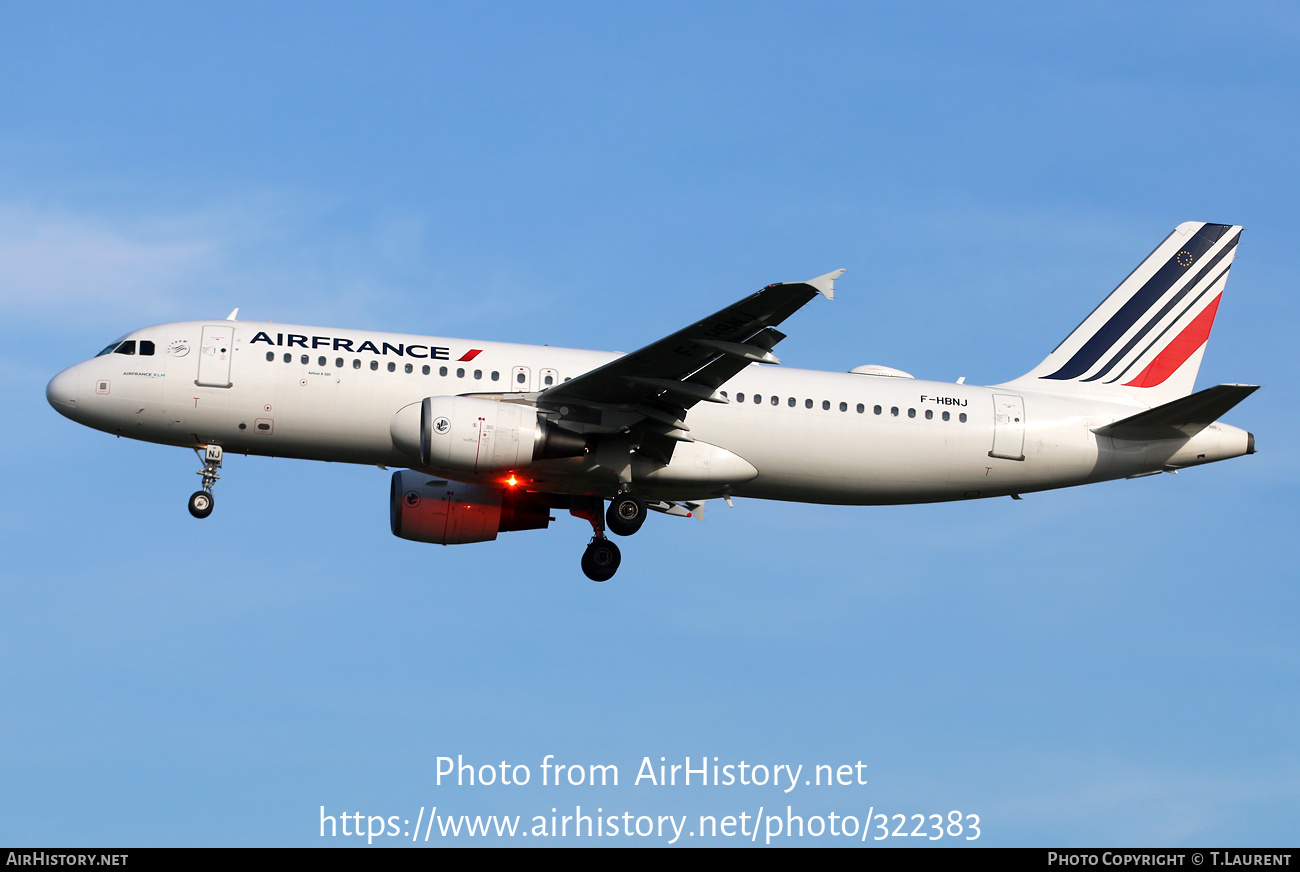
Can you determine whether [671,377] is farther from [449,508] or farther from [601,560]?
[449,508]

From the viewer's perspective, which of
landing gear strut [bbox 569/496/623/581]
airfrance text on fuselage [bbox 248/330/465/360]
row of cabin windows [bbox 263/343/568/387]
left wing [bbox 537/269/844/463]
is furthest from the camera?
landing gear strut [bbox 569/496/623/581]

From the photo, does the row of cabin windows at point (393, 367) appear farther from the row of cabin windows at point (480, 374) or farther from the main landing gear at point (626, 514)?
the main landing gear at point (626, 514)

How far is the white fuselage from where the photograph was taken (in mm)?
33000

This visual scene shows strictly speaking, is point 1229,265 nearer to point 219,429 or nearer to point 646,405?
point 646,405

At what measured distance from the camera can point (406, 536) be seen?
121 ft

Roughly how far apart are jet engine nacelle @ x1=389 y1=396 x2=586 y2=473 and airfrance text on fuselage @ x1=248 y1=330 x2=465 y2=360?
1.69 meters

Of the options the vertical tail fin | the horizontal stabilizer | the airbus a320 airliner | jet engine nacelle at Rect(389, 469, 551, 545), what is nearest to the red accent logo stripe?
the vertical tail fin

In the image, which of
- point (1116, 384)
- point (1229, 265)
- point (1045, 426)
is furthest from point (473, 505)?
point (1229, 265)

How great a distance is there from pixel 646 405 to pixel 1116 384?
1298 centimetres

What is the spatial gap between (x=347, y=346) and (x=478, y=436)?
4141mm

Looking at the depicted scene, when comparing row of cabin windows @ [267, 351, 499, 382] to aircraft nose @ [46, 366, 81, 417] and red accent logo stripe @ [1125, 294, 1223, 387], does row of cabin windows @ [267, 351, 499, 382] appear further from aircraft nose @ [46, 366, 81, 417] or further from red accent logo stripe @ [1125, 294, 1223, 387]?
red accent logo stripe @ [1125, 294, 1223, 387]

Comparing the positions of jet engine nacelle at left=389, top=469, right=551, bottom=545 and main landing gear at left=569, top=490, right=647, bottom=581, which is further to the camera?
jet engine nacelle at left=389, top=469, right=551, bottom=545

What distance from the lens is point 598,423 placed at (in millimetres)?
32688

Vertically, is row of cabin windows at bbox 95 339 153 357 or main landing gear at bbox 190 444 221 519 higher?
row of cabin windows at bbox 95 339 153 357
